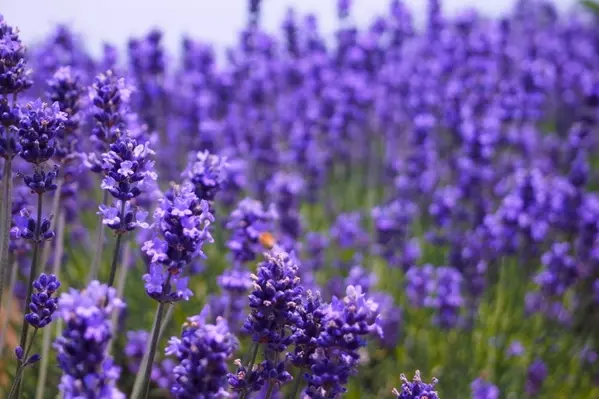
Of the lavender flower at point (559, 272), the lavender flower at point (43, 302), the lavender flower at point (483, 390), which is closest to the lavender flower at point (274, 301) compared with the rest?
the lavender flower at point (43, 302)

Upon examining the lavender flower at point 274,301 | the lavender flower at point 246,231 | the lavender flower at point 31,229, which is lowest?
the lavender flower at point 274,301

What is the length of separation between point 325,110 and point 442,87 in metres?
1.23

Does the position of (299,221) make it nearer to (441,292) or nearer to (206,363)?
(441,292)

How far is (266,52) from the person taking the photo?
6109 millimetres

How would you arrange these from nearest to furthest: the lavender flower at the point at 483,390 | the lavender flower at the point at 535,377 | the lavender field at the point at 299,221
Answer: the lavender field at the point at 299,221 < the lavender flower at the point at 483,390 < the lavender flower at the point at 535,377

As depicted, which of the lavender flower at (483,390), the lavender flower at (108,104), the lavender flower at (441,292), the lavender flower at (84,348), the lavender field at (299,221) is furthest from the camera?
the lavender flower at (441,292)

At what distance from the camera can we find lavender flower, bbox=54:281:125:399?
1347 millimetres

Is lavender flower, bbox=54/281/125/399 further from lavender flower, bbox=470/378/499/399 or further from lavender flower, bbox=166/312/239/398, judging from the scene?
lavender flower, bbox=470/378/499/399

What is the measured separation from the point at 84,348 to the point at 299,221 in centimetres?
315

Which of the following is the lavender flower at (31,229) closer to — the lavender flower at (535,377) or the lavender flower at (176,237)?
the lavender flower at (176,237)

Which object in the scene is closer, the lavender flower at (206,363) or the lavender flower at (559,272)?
the lavender flower at (206,363)

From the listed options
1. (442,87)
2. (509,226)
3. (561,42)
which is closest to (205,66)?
(442,87)

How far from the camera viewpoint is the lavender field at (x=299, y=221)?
1.86 meters

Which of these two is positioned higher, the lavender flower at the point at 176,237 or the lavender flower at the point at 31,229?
the lavender flower at the point at 31,229
